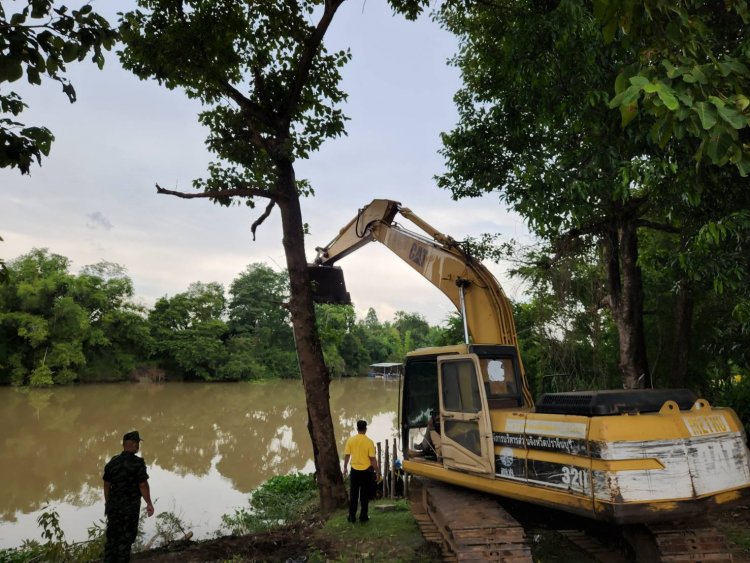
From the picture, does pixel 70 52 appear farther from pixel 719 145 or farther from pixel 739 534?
pixel 739 534

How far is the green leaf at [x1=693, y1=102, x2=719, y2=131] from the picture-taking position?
204 cm

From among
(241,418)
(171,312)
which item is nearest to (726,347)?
(241,418)

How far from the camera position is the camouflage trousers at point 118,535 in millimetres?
4980

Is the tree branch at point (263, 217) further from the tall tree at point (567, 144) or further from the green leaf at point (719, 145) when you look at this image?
the green leaf at point (719, 145)

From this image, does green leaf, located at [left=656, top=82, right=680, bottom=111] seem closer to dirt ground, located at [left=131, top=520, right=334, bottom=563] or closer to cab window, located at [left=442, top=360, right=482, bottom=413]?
cab window, located at [left=442, top=360, right=482, bottom=413]

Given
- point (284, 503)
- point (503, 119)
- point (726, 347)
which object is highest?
point (503, 119)

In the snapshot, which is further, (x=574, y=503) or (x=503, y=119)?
(x=503, y=119)

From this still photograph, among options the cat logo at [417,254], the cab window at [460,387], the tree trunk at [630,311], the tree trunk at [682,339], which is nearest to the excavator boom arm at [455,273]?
the cat logo at [417,254]

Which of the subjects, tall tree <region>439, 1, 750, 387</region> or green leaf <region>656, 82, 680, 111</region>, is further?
tall tree <region>439, 1, 750, 387</region>

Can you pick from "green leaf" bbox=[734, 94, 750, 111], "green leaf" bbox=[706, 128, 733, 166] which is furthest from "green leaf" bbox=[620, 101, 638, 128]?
"green leaf" bbox=[734, 94, 750, 111]

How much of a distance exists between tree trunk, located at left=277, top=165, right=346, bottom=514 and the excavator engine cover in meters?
3.86

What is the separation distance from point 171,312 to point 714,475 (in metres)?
45.6

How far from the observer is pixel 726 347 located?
851 cm

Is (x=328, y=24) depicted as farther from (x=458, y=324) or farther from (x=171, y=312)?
(x=171, y=312)
